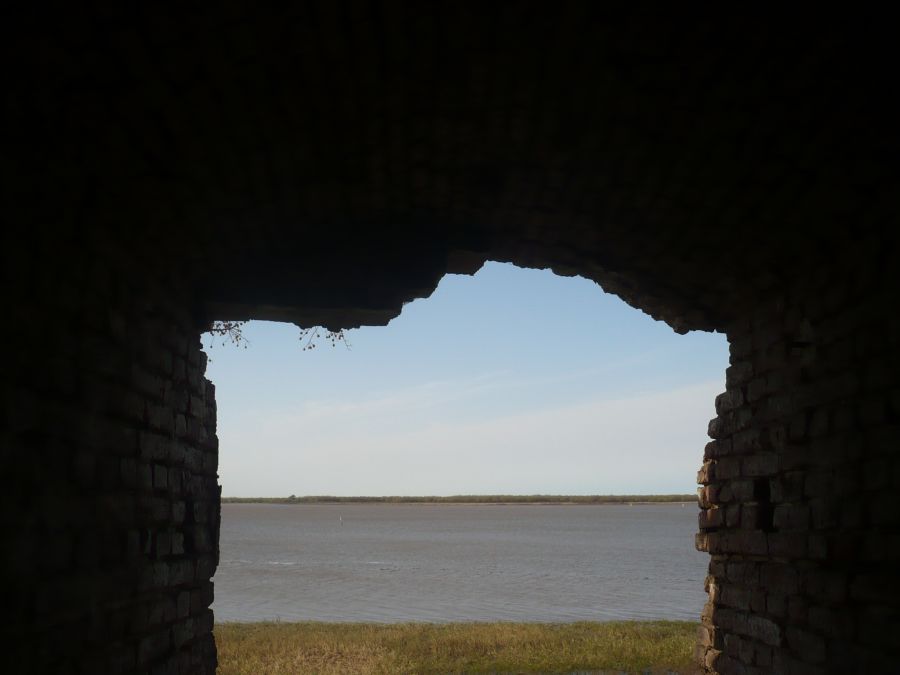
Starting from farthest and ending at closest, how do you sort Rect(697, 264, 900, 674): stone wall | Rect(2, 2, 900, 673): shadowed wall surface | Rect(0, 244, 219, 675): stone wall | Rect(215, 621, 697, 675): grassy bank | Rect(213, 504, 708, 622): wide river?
Rect(213, 504, 708, 622): wide river < Rect(215, 621, 697, 675): grassy bank < Rect(697, 264, 900, 674): stone wall < Rect(2, 2, 900, 673): shadowed wall surface < Rect(0, 244, 219, 675): stone wall

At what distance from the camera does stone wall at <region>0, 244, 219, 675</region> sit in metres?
3.07

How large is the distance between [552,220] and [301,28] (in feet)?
7.81

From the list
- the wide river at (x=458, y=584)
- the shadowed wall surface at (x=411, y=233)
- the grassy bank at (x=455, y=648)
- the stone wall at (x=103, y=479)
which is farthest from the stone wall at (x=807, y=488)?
the wide river at (x=458, y=584)

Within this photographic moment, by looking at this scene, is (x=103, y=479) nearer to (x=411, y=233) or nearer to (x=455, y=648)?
(x=411, y=233)

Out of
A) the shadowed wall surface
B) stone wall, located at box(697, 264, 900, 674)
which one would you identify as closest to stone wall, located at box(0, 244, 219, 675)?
the shadowed wall surface

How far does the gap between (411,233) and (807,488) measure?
9.23 feet

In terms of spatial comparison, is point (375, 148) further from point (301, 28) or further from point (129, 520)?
point (129, 520)

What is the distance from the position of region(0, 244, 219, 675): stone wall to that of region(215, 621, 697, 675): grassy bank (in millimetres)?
6626

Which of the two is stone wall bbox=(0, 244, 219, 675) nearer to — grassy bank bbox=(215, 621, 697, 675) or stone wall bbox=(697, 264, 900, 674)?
stone wall bbox=(697, 264, 900, 674)

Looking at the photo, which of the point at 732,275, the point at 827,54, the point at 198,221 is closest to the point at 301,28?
the point at 198,221

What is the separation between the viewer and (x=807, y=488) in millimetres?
4613

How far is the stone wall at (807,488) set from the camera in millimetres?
3914

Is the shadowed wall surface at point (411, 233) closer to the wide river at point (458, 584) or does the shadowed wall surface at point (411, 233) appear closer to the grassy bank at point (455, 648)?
the grassy bank at point (455, 648)

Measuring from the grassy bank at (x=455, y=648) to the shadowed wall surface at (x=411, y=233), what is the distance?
6.10 metres
